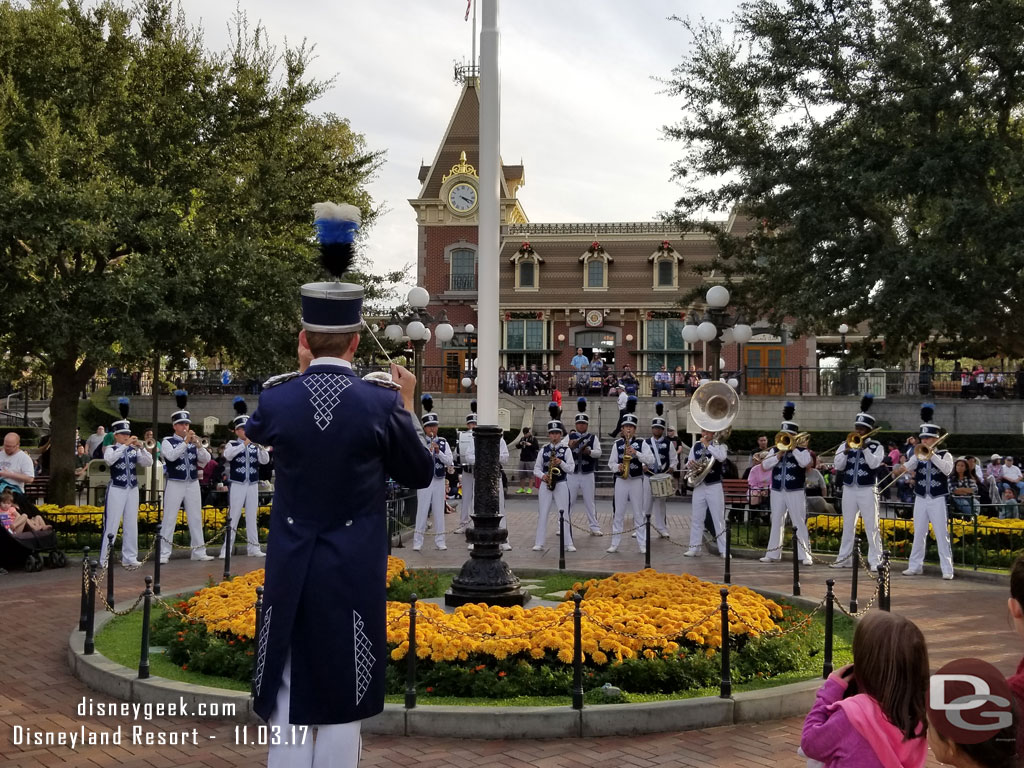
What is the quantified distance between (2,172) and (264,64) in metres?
6.19

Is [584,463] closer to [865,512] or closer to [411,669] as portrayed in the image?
[865,512]

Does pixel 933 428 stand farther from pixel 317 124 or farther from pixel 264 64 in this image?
pixel 317 124

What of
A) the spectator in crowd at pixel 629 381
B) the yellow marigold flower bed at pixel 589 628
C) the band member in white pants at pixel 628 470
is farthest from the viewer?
the spectator in crowd at pixel 629 381

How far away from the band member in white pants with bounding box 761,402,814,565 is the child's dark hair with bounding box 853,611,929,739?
38.2 feet

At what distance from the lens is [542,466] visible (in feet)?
54.2

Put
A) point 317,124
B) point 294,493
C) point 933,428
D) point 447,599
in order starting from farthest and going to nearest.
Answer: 1. point 317,124
2. point 933,428
3. point 447,599
4. point 294,493

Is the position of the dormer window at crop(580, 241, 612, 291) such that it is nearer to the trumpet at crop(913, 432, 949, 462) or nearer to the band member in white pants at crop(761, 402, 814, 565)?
the band member in white pants at crop(761, 402, 814, 565)

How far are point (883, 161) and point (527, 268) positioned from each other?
31.5m

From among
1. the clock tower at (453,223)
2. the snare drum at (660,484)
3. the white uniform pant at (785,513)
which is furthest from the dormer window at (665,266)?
the white uniform pant at (785,513)

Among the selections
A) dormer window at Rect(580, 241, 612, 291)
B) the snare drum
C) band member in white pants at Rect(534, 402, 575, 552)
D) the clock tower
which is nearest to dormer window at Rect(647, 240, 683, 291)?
dormer window at Rect(580, 241, 612, 291)

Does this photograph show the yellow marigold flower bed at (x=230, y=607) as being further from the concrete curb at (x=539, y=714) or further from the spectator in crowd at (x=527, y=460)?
the spectator in crowd at (x=527, y=460)

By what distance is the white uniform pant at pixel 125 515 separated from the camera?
13.7 metres

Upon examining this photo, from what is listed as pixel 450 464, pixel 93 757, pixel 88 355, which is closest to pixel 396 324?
pixel 450 464

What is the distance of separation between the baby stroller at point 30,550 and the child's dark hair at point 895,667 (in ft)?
41.5
